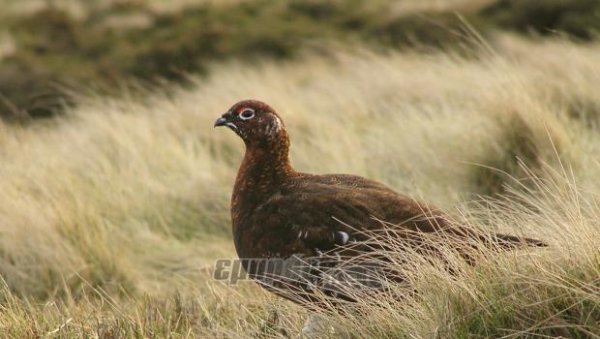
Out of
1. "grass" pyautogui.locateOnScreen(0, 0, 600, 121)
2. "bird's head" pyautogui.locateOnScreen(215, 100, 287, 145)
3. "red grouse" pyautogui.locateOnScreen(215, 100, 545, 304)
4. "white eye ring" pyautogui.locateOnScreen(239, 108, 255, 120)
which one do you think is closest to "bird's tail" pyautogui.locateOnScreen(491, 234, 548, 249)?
Answer: "red grouse" pyautogui.locateOnScreen(215, 100, 545, 304)

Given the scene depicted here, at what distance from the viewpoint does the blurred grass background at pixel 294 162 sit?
11.8 feet

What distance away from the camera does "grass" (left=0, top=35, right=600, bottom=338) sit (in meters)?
3.55

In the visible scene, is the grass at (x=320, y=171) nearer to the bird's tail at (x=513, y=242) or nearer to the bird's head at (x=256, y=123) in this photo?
the bird's tail at (x=513, y=242)

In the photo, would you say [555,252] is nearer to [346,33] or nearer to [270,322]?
[270,322]

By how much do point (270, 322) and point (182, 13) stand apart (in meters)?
13.6

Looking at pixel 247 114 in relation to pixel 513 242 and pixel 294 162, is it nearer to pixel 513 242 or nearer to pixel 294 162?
pixel 513 242

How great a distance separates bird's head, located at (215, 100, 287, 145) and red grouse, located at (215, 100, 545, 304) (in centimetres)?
27

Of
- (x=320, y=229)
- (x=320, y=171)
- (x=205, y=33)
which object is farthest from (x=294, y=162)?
(x=205, y=33)

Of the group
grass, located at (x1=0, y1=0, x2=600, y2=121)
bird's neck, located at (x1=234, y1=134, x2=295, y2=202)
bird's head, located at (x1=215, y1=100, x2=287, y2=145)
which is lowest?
grass, located at (x1=0, y1=0, x2=600, y2=121)

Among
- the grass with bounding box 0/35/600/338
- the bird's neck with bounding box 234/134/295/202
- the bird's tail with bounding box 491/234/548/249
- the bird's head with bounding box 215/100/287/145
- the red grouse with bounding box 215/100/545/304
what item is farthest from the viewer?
the bird's head with bounding box 215/100/287/145

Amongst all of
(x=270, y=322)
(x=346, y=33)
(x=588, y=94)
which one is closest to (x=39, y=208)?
A: (x=270, y=322)

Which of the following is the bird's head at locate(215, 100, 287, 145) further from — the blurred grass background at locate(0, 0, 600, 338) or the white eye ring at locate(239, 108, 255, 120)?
the blurred grass background at locate(0, 0, 600, 338)

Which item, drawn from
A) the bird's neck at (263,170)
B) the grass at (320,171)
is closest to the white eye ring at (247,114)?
the bird's neck at (263,170)

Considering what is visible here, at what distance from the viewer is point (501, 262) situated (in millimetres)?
3578
